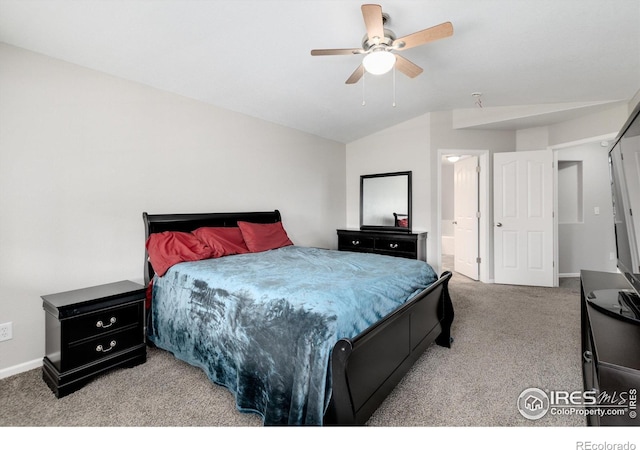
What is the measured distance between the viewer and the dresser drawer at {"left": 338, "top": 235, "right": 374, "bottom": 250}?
15.0ft

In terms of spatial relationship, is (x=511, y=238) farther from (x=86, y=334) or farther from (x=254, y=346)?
→ (x=86, y=334)

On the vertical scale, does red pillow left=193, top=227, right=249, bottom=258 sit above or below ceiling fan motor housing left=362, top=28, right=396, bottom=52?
below

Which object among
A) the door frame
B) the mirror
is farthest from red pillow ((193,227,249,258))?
the door frame

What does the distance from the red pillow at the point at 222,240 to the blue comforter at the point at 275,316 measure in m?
0.28

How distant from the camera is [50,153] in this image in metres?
2.32

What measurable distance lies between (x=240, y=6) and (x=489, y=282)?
15.9 feet

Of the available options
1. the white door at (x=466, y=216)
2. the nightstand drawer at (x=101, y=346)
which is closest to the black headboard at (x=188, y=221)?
the nightstand drawer at (x=101, y=346)

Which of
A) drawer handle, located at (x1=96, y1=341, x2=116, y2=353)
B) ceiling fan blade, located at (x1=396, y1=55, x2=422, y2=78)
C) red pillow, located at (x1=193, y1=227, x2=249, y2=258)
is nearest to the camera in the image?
drawer handle, located at (x1=96, y1=341, x2=116, y2=353)

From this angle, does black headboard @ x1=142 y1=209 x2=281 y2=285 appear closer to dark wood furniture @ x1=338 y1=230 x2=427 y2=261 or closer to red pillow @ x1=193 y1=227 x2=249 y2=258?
red pillow @ x1=193 y1=227 x2=249 y2=258

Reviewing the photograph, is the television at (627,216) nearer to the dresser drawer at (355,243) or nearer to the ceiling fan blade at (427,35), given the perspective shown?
the ceiling fan blade at (427,35)

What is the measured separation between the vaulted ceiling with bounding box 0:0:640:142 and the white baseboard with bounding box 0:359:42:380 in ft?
7.80

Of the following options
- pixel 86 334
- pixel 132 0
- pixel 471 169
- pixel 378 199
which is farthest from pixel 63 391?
pixel 471 169

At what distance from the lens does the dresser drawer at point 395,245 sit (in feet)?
13.8

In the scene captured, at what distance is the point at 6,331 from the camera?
2137mm
